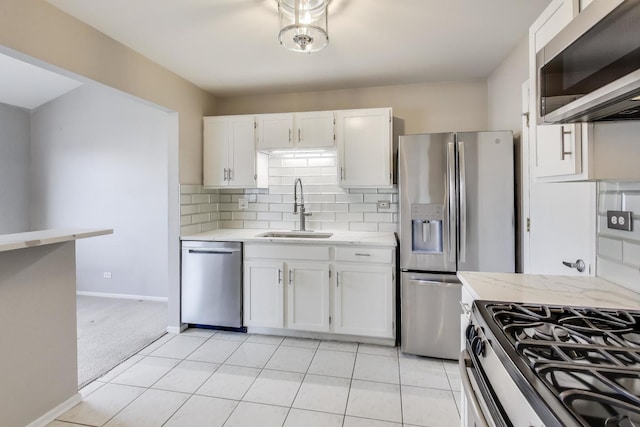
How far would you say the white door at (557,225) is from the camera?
1.60m

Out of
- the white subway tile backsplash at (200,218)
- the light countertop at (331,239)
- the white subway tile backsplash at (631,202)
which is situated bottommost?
the light countertop at (331,239)

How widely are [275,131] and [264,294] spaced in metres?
1.63

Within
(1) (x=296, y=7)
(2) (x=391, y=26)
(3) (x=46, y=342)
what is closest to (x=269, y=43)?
(1) (x=296, y=7)

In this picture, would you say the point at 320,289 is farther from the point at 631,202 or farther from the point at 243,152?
the point at 631,202

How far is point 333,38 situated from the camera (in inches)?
92.3

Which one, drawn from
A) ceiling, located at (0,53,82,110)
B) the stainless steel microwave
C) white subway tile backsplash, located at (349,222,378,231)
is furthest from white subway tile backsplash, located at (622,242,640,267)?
ceiling, located at (0,53,82,110)

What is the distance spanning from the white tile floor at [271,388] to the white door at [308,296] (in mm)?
190

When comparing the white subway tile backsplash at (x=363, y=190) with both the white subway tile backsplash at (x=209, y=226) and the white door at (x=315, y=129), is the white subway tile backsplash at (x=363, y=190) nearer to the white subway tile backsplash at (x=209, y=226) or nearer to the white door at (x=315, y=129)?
the white door at (x=315, y=129)

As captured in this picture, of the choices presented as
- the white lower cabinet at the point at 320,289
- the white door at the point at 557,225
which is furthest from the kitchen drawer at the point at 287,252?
the white door at the point at 557,225

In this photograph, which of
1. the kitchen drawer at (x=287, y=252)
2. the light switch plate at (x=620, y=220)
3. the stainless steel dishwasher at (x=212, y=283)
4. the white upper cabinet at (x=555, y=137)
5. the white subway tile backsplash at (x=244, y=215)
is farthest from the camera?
the white subway tile backsplash at (x=244, y=215)

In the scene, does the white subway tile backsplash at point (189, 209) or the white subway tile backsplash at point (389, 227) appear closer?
the white subway tile backsplash at point (189, 209)

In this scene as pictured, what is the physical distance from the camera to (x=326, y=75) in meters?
3.04

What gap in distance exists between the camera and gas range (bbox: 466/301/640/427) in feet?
1.98

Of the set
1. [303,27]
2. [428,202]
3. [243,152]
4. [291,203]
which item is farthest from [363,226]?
[303,27]
